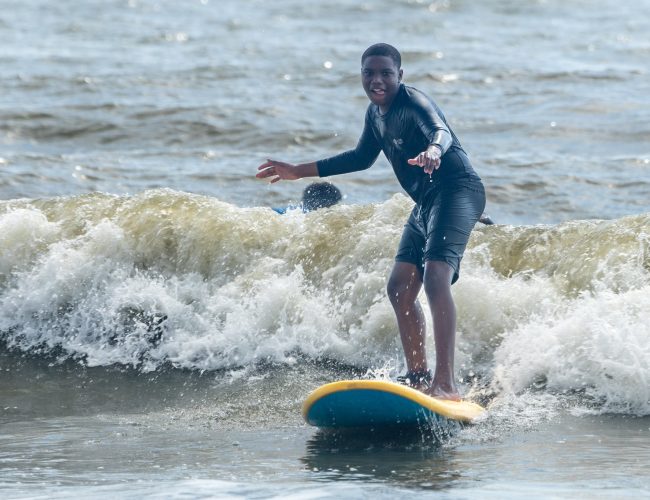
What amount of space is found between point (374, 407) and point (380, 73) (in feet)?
5.88

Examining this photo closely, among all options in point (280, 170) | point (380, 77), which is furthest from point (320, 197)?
point (380, 77)

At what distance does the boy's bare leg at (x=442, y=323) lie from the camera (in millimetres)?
6301

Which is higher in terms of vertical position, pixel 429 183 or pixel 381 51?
pixel 381 51

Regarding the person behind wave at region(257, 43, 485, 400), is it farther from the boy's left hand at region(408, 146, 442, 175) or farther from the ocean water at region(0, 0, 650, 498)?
the ocean water at region(0, 0, 650, 498)

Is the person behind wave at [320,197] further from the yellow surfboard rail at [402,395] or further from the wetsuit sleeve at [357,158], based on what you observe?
the yellow surfboard rail at [402,395]

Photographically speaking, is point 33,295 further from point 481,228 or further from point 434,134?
point 434,134

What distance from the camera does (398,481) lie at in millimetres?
5480

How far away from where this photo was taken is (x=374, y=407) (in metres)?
6.11

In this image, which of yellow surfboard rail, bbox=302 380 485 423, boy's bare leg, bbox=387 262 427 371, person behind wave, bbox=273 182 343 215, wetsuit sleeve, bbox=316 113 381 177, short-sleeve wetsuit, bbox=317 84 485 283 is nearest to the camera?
yellow surfboard rail, bbox=302 380 485 423

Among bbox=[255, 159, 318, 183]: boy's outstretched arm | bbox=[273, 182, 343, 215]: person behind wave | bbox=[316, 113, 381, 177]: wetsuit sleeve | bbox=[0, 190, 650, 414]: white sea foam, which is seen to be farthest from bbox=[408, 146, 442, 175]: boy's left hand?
bbox=[273, 182, 343, 215]: person behind wave

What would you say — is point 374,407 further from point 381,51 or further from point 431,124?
point 381,51

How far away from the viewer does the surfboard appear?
603cm

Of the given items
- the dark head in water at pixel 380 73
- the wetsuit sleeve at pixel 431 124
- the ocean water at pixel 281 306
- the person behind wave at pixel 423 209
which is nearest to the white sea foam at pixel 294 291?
the ocean water at pixel 281 306

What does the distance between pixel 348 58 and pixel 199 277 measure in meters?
13.9
